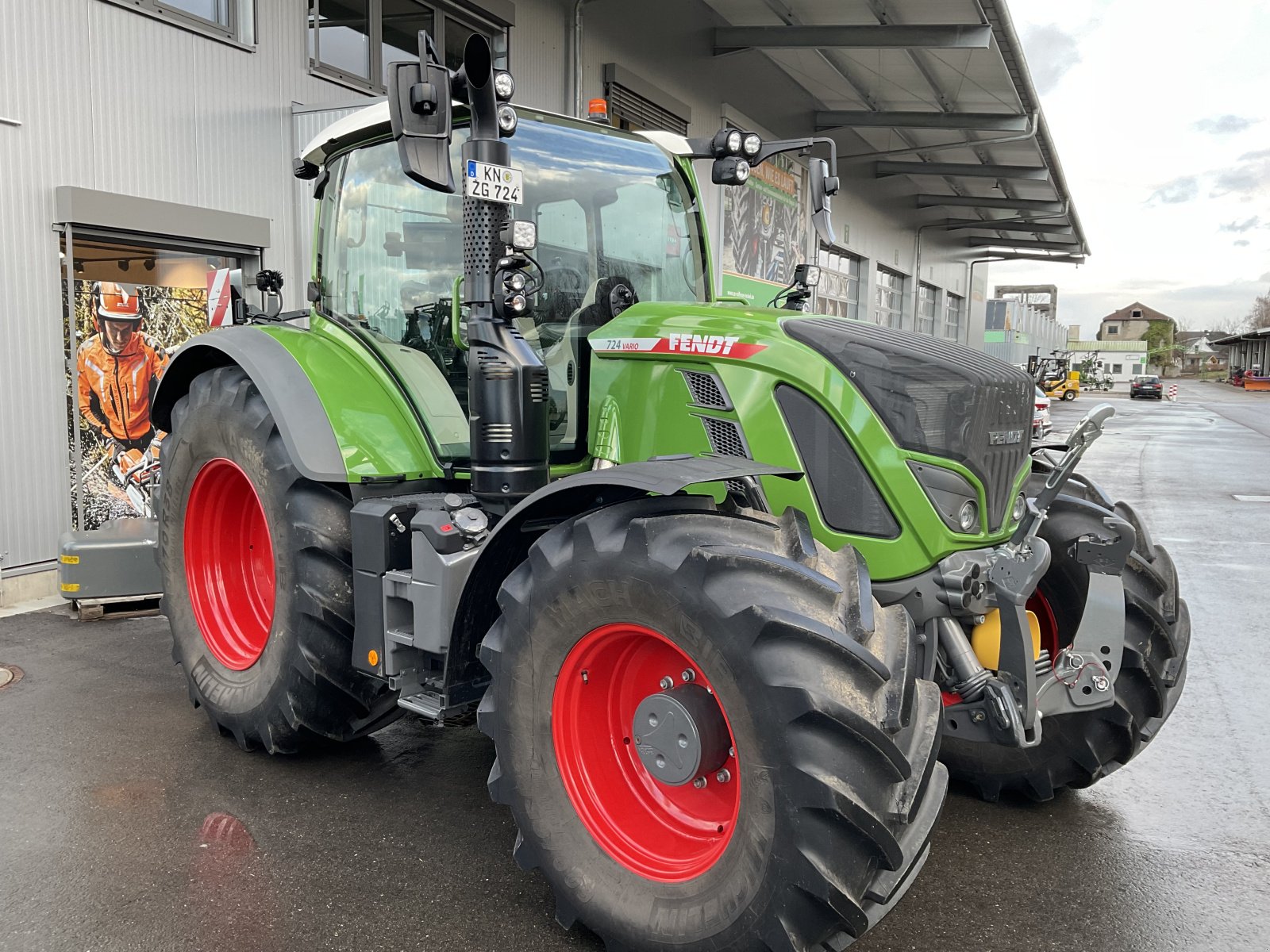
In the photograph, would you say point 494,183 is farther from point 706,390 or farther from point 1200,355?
point 1200,355

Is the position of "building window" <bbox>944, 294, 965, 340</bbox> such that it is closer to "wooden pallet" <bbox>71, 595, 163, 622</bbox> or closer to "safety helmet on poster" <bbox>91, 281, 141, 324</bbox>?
"safety helmet on poster" <bbox>91, 281, 141, 324</bbox>

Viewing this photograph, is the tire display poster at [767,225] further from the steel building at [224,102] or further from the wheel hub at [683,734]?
the wheel hub at [683,734]

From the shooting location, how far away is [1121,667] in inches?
131

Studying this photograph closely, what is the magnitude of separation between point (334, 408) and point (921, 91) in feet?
47.3

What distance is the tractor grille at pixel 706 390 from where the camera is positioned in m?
3.06

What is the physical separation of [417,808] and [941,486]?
2.08 m

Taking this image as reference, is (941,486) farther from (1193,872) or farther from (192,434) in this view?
(192,434)

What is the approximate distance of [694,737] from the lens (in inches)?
100

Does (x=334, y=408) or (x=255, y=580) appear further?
(x=255, y=580)

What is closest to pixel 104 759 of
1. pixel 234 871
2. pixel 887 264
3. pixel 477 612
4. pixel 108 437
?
pixel 234 871

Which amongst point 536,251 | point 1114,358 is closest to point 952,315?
point 536,251

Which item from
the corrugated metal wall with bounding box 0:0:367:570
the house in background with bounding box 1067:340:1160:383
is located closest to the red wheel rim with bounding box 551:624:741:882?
the corrugated metal wall with bounding box 0:0:367:570

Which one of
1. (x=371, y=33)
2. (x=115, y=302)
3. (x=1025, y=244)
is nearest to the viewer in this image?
(x=115, y=302)

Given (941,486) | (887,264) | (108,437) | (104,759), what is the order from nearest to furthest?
1. (941,486)
2. (104,759)
3. (108,437)
4. (887,264)
